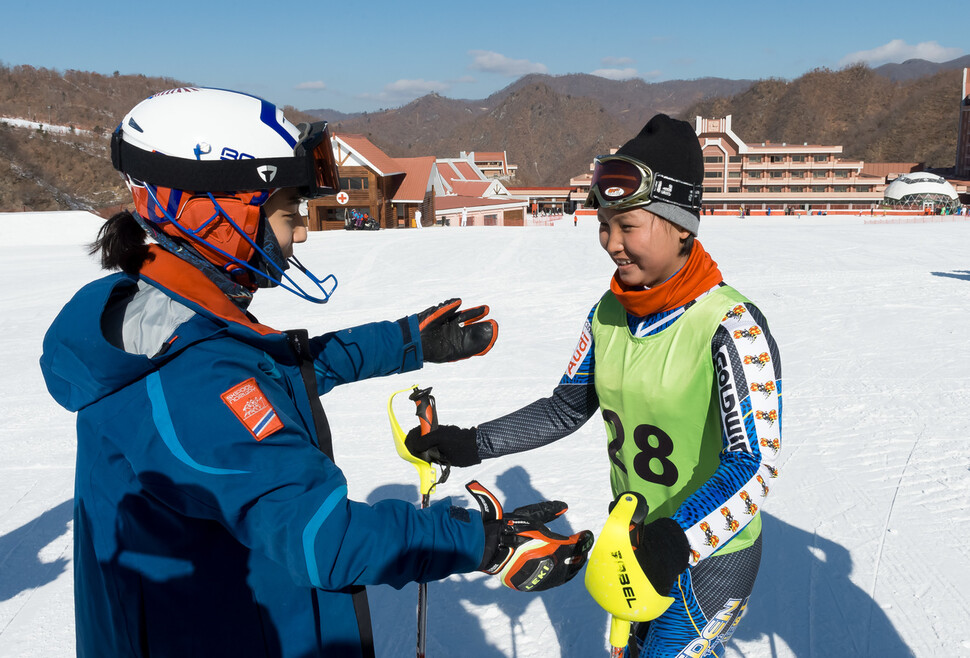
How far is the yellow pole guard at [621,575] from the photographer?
64.2 inches

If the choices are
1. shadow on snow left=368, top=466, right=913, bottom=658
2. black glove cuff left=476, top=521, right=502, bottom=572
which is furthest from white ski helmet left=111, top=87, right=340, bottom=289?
shadow on snow left=368, top=466, right=913, bottom=658

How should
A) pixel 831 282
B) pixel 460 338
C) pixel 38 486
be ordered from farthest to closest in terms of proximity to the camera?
1. pixel 831 282
2. pixel 38 486
3. pixel 460 338

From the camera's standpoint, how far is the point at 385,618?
3584mm

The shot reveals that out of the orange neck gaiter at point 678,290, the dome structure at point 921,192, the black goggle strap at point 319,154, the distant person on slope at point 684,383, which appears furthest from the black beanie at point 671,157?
the dome structure at point 921,192

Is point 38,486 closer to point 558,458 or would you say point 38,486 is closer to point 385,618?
point 385,618

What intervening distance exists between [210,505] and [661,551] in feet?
3.60

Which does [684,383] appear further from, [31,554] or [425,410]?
[31,554]

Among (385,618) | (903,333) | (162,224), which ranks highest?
(162,224)

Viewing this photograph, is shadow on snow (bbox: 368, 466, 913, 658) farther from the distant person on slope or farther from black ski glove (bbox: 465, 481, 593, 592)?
black ski glove (bbox: 465, 481, 593, 592)

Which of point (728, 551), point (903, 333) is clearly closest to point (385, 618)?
point (728, 551)

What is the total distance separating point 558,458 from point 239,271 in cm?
424

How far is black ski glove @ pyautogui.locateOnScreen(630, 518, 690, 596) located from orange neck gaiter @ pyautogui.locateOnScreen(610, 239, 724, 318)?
722mm

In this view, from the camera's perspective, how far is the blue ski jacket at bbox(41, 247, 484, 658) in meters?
1.27

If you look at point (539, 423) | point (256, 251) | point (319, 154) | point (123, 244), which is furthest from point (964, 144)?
point (123, 244)
